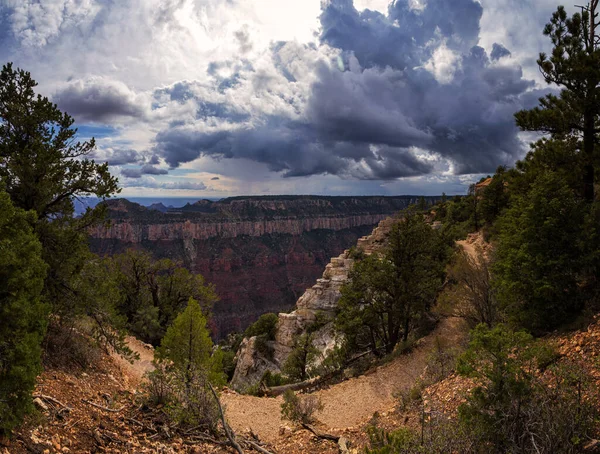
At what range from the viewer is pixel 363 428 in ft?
35.3

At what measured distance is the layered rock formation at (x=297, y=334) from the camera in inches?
1133

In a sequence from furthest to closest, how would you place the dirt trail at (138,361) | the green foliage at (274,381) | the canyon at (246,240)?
the canyon at (246,240)
the green foliage at (274,381)
the dirt trail at (138,361)

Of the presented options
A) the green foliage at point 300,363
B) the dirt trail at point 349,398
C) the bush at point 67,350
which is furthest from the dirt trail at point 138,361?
the green foliage at point 300,363

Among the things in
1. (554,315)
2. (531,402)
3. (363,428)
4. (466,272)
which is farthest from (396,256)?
(531,402)

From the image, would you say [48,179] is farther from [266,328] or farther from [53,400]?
[266,328]

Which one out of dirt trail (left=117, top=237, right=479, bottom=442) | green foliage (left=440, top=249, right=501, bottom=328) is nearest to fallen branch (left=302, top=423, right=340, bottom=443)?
dirt trail (left=117, top=237, right=479, bottom=442)

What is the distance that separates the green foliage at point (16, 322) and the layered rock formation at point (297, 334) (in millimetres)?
18421

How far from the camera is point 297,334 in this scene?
32.5m

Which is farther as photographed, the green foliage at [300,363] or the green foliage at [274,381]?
the green foliage at [274,381]

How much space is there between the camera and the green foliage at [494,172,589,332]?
1072 cm

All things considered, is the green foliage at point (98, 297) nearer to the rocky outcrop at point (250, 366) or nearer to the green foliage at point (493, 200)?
the rocky outcrop at point (250, 366)

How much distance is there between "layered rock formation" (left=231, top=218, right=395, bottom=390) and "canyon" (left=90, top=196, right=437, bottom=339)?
45409 millimetres

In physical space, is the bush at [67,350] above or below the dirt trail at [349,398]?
above

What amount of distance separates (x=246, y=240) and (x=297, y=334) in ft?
310
